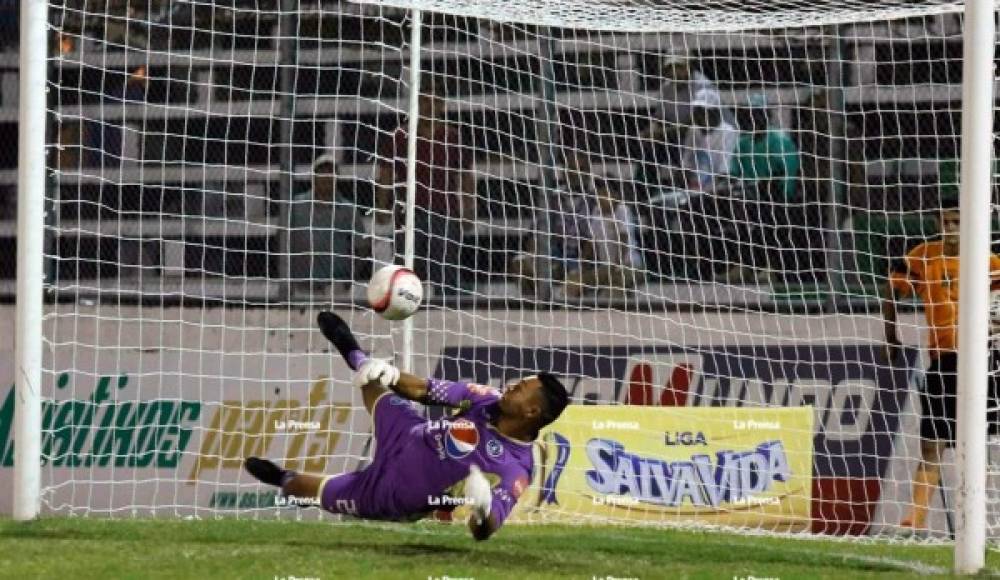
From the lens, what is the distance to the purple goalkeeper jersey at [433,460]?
9.35 m

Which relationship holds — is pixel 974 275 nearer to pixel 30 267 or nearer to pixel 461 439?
pixel 461 439

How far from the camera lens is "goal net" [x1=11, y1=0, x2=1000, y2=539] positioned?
1304 cm

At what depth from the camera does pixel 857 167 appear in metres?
13.4

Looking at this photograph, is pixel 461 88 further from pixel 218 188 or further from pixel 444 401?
pixel 444 401

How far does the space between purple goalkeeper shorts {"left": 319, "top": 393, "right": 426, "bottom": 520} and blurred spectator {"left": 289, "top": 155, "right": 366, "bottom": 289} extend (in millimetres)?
3299

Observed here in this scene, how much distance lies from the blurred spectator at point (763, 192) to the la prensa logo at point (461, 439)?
438cm

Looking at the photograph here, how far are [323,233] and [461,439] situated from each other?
4052 millimetres

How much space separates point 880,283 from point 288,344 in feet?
13.5

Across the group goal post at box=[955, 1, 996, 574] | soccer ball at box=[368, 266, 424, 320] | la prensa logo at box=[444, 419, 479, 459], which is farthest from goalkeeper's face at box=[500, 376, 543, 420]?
goal post at box=[955, 1, 996, 574]

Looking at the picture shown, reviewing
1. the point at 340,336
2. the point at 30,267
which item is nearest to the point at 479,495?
the point at 340,336

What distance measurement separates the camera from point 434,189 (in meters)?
13.2

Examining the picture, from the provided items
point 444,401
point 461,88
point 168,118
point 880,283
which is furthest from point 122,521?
point 880,283

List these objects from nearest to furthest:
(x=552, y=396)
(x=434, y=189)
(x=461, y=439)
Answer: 1. (x=552, y=396)
2. (x=461, y=439)
3. (x=434, y=189)

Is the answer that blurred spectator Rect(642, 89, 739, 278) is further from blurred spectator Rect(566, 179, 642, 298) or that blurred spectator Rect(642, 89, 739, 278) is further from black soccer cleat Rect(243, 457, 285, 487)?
black soccer cleat Rect(243, 457, 285, 487)
